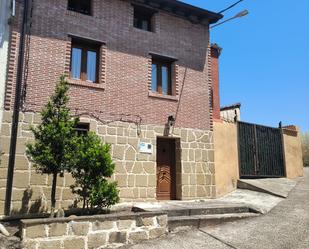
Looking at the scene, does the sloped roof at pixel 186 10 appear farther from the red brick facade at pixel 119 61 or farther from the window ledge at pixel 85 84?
the window ledge at pixel 85 84

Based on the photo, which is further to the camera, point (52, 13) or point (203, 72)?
point (203, 72)

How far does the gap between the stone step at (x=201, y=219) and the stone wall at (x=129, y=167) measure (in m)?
2.43

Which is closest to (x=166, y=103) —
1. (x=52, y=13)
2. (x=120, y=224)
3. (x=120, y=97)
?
(x=120, y=97)

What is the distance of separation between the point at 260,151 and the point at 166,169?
16.4 feet

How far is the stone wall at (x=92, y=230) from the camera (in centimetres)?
610

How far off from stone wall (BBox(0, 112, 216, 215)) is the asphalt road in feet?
9.19

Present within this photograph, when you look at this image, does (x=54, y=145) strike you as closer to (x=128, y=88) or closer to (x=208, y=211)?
(x=128, y=88)

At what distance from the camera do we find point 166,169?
11242 millimetres

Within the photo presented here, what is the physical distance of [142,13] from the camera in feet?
38.2

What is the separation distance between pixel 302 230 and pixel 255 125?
700 cm

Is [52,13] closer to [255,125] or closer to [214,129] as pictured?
[214,129]

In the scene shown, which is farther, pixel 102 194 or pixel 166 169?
pixel 166 169

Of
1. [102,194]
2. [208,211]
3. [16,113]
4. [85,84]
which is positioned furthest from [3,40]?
[208,211]

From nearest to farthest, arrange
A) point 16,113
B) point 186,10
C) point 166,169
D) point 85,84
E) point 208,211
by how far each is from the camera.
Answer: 1. point 16,113
2. point 208,211
3. point 85,84
4. point 166,169
5. point 186,10
